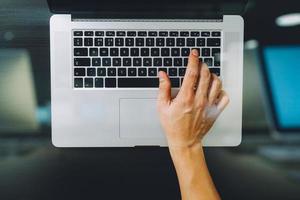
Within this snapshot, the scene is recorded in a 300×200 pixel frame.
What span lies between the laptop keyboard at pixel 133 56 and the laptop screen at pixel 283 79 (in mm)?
127

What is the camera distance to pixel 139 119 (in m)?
1.07

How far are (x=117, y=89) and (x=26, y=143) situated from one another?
229 millimetres

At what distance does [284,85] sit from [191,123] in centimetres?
29

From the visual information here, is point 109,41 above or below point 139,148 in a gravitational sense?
above

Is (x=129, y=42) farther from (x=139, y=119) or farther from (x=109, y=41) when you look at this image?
(x=139, y=119)

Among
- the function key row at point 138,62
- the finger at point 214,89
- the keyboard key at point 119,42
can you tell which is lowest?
the finger at point 214,89

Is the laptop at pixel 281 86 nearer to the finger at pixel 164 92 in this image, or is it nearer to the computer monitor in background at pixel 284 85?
the computer monitor in background at pixel 284 85

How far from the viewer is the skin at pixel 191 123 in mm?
900

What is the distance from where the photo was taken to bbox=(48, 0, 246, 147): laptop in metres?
1.05

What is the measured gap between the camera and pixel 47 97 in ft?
3.50

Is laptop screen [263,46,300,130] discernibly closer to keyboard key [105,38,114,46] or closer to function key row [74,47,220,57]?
function key row [74,47,220,57]

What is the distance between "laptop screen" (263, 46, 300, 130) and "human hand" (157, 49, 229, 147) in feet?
0.68

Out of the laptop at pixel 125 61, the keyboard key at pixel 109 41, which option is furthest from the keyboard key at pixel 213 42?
the keyboard key at pixel 109 41

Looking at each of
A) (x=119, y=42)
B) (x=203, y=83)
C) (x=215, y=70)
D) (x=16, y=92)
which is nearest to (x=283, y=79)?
(x=215, y=70)
